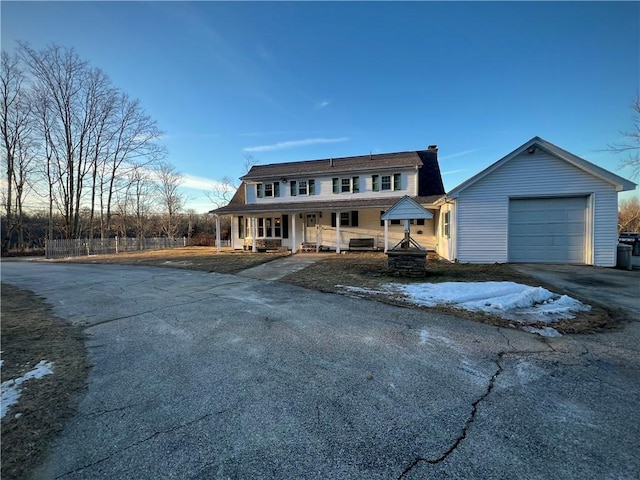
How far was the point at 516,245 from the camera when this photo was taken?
12078 mm

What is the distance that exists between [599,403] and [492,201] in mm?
10839

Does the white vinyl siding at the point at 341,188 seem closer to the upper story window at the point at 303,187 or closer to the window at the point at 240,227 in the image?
the upper story window at the point at 303,187

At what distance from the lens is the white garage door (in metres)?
11.4

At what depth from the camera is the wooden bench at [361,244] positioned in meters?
17.6

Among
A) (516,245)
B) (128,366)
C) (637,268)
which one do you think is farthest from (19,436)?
(637,268)

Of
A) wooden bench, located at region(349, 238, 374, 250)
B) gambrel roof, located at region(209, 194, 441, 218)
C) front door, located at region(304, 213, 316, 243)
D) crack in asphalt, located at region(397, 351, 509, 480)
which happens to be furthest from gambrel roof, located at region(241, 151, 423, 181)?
crack in asphalt, located at region(397, 351, 509, 480)

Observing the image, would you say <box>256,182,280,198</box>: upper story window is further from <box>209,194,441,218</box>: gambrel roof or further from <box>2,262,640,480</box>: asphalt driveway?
Result: <box>2,262,640,480</box>: asphalt driveway

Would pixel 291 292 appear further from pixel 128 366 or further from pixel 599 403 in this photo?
pixel 599 403

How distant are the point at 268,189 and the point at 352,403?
18598 mm

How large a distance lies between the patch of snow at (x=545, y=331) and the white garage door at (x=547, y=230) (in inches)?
343

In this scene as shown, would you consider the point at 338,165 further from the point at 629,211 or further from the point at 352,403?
the point at 629,211

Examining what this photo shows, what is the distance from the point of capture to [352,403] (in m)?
2.69

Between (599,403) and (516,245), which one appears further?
(516,245)

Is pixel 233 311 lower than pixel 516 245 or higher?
lower
